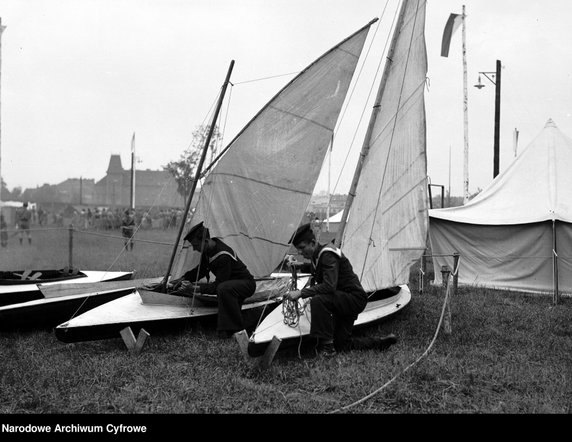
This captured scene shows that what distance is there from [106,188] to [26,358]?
278 feet

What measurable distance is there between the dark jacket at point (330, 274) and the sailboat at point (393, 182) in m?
1.12

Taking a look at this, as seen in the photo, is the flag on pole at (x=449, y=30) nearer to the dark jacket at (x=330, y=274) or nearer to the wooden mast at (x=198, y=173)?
the wooden mast at (x=198, y=173)

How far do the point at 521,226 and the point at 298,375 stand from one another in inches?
346

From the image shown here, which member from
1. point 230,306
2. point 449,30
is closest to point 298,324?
point 230,306

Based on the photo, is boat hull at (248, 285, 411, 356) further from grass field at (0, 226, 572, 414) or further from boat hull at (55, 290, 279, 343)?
boat hull at (55, 290, 279, 343)

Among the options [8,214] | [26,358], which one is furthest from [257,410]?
[8,214]

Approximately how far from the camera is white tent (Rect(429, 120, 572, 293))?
12.3m

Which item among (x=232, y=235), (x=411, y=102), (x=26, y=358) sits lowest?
(x=26, y=358)

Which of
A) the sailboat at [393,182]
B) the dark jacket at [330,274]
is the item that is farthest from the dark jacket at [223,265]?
the dark jacket at [330,274]

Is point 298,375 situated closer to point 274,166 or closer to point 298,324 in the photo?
point 298,324

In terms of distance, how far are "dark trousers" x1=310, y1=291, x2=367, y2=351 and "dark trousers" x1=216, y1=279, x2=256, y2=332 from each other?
127 centimetres

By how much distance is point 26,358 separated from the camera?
6434mm

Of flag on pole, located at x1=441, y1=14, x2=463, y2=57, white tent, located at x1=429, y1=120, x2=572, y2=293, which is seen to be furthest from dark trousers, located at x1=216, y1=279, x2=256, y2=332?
flag on pole, located at x1=441, y1=14, x2=463, y2=57
